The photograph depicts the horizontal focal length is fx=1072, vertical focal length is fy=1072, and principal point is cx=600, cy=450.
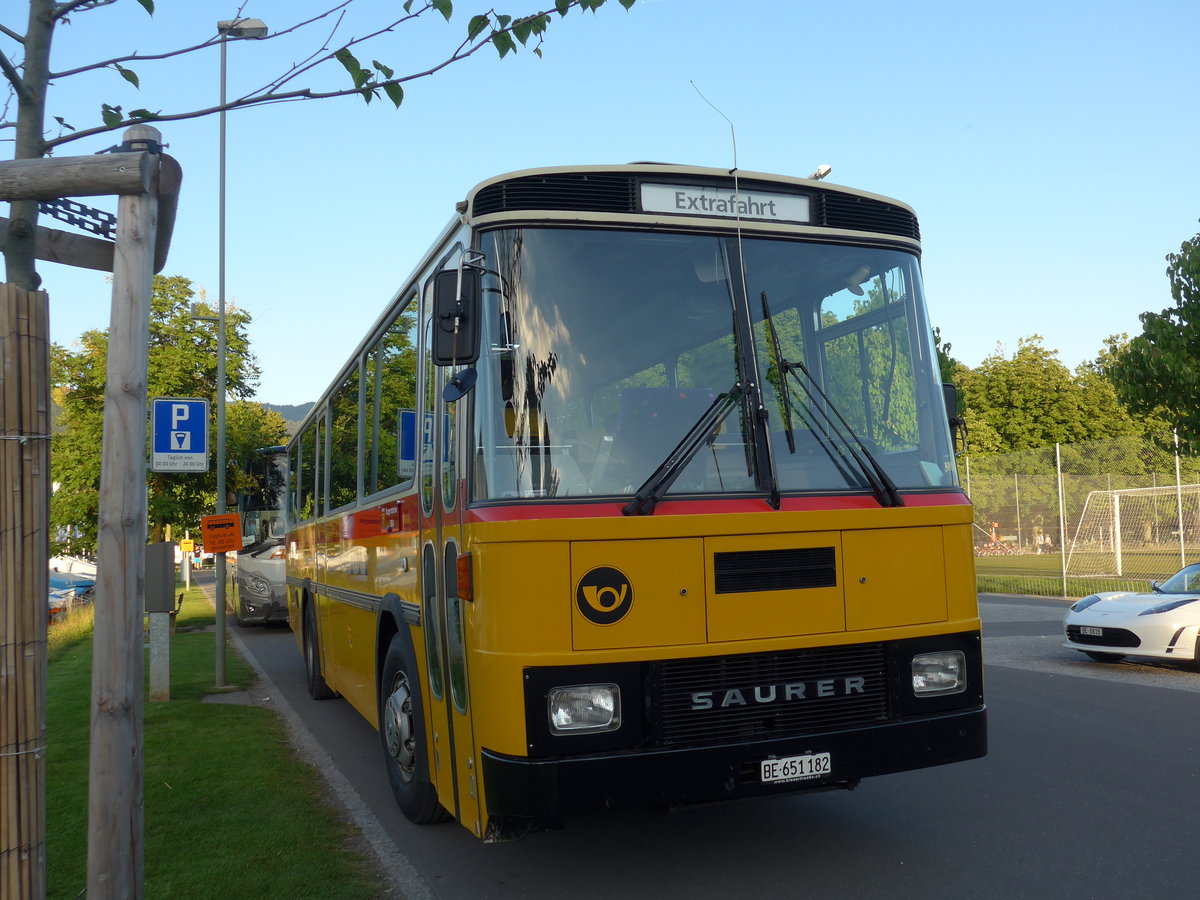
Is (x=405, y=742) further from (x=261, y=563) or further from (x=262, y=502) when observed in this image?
(x=262, y=502)

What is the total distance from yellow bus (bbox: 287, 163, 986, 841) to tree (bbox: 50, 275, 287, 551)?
66.6 ft

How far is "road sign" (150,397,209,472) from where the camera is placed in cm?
1180

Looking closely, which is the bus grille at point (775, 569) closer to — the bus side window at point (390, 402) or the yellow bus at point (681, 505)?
the yellow bus at point (681, 505)

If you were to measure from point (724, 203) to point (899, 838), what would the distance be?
3.30 meters

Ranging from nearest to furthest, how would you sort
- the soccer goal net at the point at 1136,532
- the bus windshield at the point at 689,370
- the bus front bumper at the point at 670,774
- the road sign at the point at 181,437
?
the bus front bumper at the point at 670,774 < the bus windshield at the point at 689,370 < the road sign at the point at 181,437 < the soccer goal net at the point at 1136,532

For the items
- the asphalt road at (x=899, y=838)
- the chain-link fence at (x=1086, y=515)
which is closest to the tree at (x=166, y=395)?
the chain-link fence at (x=1086, y=515)

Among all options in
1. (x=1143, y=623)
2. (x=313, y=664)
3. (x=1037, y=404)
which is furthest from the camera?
(x=1037, y=404)

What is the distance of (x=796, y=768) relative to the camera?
4.53m

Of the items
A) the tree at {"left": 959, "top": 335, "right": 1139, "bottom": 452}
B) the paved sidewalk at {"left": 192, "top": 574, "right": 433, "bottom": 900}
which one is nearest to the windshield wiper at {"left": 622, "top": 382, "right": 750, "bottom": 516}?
the paved sidewalk at {"left": 192, "top": 574, "right": 433, "bottom": 900}

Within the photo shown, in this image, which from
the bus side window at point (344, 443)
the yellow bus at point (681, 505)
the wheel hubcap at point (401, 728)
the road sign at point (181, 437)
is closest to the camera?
the yellow bus at point (681, 505)

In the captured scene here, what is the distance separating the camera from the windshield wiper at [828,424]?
495 centimetres

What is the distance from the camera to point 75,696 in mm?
11734

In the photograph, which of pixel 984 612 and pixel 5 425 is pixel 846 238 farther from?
pixel 984 612

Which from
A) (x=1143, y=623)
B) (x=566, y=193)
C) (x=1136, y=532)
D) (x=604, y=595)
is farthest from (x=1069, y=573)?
(x=604, y=595)
